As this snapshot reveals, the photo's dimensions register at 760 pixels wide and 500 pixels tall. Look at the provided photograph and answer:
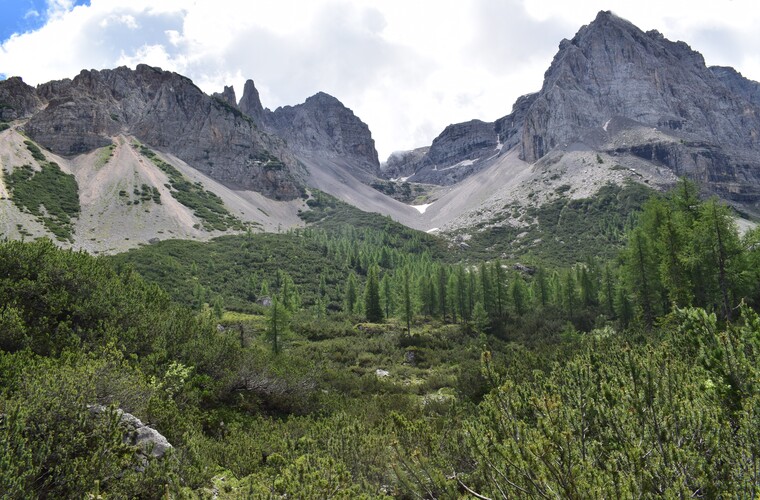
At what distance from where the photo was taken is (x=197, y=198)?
4390 inches

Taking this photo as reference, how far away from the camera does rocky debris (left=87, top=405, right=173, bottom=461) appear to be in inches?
282

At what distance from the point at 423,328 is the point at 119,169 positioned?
10005cm

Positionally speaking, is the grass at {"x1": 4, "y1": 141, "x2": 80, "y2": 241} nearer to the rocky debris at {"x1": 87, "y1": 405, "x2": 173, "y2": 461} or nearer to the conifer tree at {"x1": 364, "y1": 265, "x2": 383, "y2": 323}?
the conifer tree at {"x1": 364, "y1": 265, "x2": 383, "y2": 323}

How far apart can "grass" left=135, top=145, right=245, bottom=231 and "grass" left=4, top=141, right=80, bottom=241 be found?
14.7m

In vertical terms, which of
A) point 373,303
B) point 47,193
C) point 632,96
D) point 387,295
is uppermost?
point 632,96

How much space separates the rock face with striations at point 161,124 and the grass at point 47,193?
13.5 meters

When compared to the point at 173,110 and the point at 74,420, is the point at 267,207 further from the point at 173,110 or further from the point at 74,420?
the point at 74,420

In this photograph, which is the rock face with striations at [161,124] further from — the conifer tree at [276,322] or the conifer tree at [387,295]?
the conifer tree at [276,322]

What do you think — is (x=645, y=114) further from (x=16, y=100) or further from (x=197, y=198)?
(x=16, y=100)

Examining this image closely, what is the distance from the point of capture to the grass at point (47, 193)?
7525 cm

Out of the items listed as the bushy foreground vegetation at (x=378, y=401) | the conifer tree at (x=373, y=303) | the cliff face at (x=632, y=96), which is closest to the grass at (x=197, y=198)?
the conifer tree at (x=373, y=303)

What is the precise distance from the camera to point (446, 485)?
515 cm

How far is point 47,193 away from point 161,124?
59296mm

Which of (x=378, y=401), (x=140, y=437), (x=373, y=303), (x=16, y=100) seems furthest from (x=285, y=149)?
(x=140, y=437)
